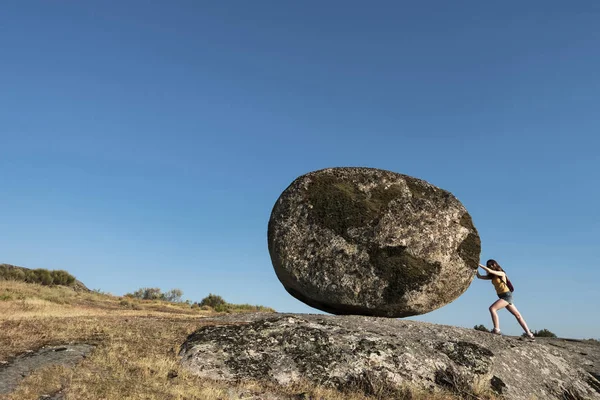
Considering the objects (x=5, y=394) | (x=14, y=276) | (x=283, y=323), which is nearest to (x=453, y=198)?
(x=283, y=323)

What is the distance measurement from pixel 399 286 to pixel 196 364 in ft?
25.8

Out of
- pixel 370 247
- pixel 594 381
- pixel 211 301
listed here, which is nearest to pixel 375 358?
pixel 370 247

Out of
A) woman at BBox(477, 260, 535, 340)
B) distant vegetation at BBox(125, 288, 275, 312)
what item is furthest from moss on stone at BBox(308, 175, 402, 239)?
distant vegetation at BBox(125, 288, 275, 312)

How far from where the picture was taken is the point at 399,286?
17703mm

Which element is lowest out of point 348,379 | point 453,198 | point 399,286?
point 348,379

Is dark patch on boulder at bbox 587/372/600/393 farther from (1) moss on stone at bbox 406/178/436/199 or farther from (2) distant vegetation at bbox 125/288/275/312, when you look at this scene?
(2) distant vegetation at bbox 125/288/275/312

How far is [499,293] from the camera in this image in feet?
59.6

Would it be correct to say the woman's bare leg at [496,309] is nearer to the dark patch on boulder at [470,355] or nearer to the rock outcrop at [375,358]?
the rock outcrop at [375,358]

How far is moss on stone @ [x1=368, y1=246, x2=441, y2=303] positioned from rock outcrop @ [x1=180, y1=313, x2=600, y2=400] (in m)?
1.61

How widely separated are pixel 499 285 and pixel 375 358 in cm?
704

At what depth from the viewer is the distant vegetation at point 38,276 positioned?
5009 cm

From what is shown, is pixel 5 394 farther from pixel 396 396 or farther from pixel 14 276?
pixel 14 276

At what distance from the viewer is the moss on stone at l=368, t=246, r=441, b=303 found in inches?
696

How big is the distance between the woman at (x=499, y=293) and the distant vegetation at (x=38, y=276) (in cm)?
4433
